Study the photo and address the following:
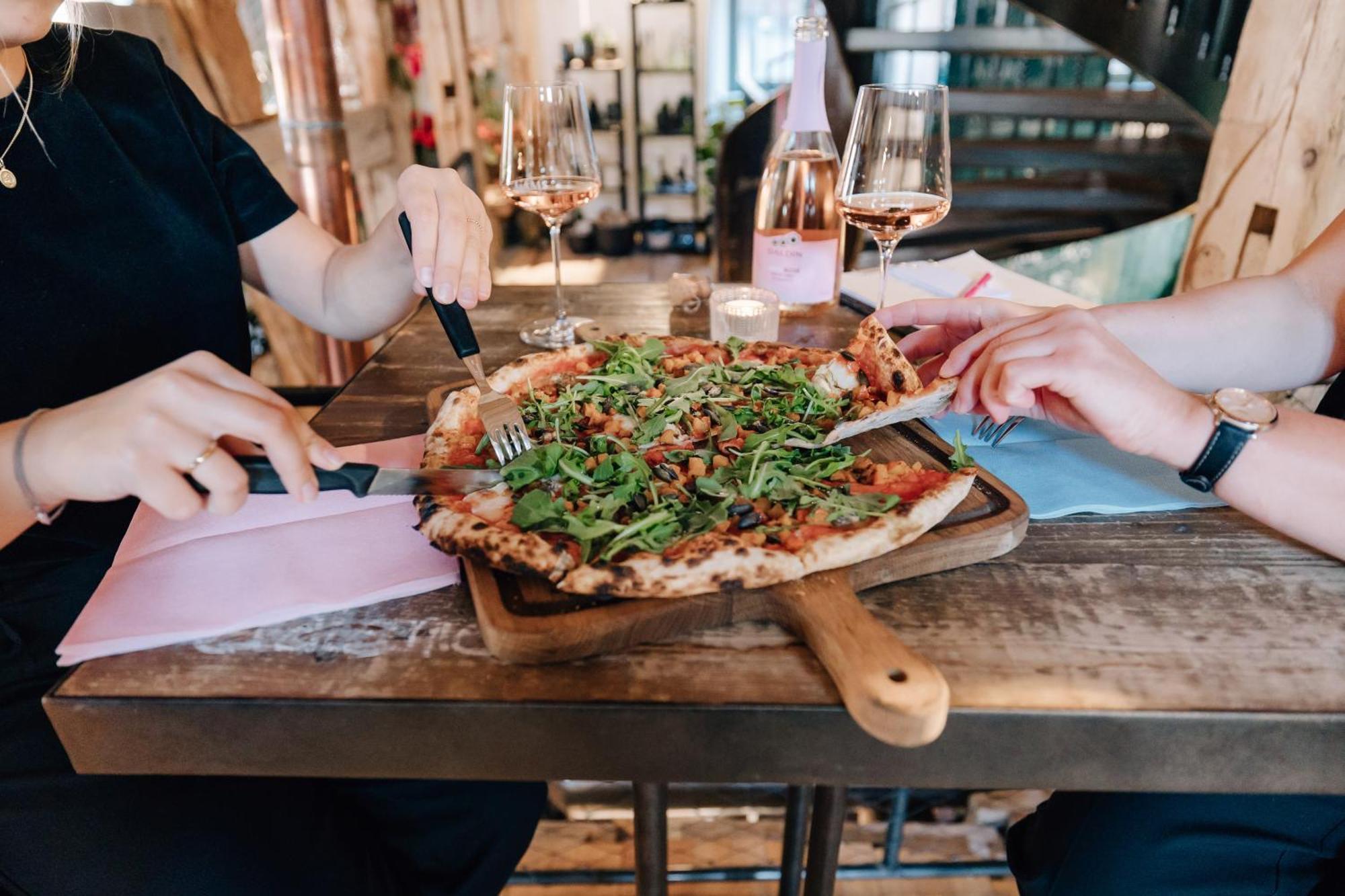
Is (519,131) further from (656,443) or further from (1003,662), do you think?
(1003,662)

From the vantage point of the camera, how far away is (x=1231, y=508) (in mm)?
1050

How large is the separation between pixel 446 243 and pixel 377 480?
0.44m

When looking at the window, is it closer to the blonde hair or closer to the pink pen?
the pink pen

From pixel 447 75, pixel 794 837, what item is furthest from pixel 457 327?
pixel 447 75

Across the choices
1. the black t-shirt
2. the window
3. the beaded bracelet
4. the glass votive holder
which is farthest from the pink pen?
the window

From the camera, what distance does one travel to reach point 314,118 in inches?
128

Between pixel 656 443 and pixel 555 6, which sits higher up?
pixel 555 6

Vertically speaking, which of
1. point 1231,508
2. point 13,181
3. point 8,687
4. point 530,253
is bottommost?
point 530,253

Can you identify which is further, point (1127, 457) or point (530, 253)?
point (530, 253)

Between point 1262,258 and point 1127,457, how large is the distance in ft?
5.36

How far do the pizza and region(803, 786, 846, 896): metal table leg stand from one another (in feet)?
1.74

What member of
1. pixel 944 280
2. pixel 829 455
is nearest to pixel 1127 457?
pixel 829 455

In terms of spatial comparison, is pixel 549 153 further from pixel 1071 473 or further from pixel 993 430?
pixel 1071 473

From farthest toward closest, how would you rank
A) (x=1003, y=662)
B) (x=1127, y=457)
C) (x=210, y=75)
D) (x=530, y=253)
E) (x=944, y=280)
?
(x=530, y=253)
(x=210, y=75)
(x=944, y=280)
(x=1127, y=457)
(x=1003, y=662)
